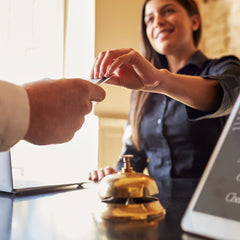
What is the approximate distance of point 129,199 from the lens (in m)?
0.45

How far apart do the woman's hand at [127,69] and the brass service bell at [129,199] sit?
318mm

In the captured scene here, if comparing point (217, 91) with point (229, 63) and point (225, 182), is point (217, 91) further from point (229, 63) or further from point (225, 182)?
point (225, 182)

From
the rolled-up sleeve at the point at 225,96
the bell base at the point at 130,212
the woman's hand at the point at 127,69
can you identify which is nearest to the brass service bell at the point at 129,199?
the bell base at the point at 130,212

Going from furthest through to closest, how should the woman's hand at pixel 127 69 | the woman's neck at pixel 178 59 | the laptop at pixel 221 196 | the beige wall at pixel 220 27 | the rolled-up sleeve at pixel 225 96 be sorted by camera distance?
the beige wall at pixel 220 27 < the woman's neck at pixel 178 59 < the rolled-up sleeve at pixel 225 96 < the woman's hand at pixel 127 69 < the laptop at pixel 221 196

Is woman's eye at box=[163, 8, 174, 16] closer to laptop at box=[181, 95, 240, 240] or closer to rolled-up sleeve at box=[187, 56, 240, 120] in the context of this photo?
rolled-up sleeve at box=[187, 56, 240, 120]

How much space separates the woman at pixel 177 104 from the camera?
0.98 m

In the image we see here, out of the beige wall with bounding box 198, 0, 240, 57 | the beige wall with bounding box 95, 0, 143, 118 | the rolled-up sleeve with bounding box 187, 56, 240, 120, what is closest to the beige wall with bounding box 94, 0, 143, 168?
the beige wall with bounding box 95, 0, 143, 118

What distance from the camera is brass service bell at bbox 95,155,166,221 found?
42 cm

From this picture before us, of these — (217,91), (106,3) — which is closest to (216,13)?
(106,3)

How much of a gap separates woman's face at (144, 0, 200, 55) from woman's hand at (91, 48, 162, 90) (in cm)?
75

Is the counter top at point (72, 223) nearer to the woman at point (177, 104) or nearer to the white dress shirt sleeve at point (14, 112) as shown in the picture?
the white dress shirt sleeve at point (14, 112)

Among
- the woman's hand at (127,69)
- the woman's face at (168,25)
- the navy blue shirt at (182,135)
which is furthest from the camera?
the woman's face at (168,25)

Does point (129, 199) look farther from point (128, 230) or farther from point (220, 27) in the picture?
point (220, 27)

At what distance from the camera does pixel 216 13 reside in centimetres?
236
